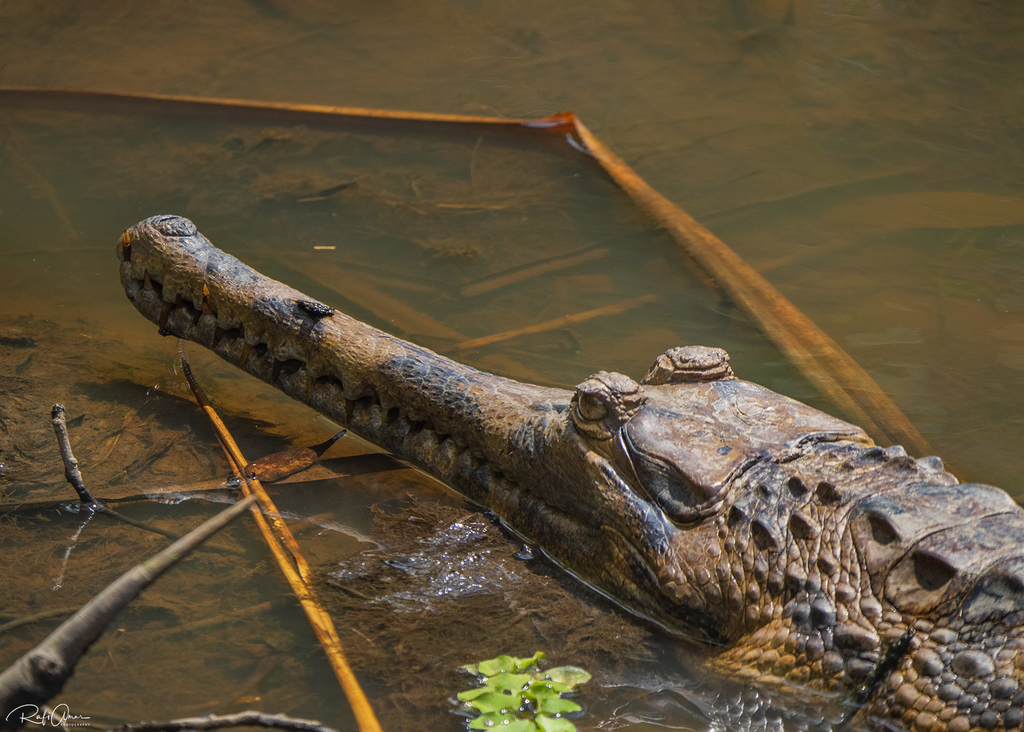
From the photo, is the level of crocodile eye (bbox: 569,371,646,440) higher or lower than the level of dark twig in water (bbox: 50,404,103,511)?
higher

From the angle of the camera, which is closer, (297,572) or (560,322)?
(297,572)

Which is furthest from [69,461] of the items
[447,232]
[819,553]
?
[447,232]

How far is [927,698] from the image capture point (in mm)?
2459

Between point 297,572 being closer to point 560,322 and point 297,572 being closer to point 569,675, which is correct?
point 569,675

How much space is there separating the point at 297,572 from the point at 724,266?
10.5ft

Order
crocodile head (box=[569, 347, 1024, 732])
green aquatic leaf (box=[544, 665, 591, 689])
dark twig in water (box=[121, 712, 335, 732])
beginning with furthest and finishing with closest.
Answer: green aquatic leaf (box=[544, 665, 591, 689])
crocodile head (box=[569, 347, 1024, 732])
dark twig in water (box=[121, 712, 335, 732])

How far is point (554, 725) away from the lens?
2.43m

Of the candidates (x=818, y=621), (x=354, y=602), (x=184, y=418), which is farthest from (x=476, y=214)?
(x=818, y=621)

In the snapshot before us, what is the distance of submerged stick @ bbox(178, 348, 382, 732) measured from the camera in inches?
98.6

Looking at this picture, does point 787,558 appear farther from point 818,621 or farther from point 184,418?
point 184,418

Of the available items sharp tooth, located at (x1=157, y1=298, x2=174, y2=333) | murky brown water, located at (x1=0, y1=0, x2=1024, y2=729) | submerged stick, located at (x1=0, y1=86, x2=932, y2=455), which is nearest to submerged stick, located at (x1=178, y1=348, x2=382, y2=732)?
murky brown water, located at (x1=0, y1=0, x2=1024, y2=729)

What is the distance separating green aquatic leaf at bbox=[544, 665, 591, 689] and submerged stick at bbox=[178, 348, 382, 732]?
540mm

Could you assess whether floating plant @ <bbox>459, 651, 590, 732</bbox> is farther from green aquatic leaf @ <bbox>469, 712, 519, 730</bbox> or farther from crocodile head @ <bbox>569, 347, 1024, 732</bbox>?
crocodile head @ <bbox>569, 347, 1024, 732</bbox>

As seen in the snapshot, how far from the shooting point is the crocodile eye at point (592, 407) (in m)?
2.90
